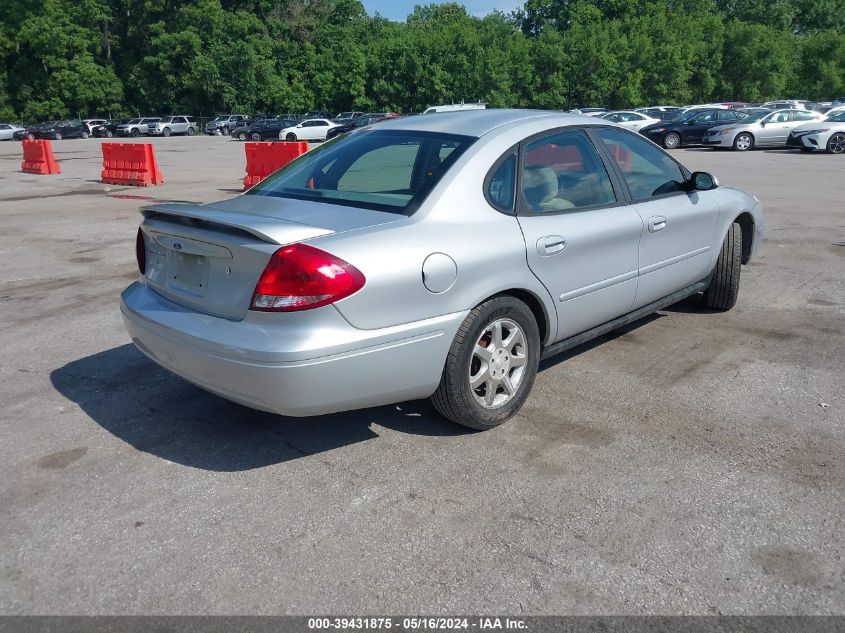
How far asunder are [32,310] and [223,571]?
4.76m

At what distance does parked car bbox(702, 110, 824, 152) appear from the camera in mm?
28703

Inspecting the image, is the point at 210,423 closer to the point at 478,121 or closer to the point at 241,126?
the point at 478,121

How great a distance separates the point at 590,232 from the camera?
14.7 ft

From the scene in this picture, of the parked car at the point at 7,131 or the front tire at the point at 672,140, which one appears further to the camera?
the parked car at the point at 7,131

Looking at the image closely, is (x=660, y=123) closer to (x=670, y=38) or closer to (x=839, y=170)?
(x=839, y=170)

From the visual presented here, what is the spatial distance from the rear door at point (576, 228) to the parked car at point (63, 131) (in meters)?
59.2

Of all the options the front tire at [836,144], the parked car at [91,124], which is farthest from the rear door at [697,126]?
the parked car at [91,124]

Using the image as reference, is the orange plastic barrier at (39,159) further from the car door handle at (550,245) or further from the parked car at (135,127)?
the parked car at (135,127)

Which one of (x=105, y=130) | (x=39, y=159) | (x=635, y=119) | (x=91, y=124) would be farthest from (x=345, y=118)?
(x=39, y=159)

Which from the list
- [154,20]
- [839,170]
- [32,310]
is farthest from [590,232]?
[154,20]

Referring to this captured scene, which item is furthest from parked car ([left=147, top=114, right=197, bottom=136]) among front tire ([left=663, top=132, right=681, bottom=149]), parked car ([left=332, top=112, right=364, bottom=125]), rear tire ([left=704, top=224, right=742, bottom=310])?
rear tire ([left=704, top=224, right=742, bottom=310])

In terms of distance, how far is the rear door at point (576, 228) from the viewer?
4.20 metres

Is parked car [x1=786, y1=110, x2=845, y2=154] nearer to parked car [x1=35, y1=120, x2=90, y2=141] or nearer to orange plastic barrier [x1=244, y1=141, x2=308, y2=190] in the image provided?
orange plastic barrier [x1=244, y1=141, x2=308, y2=190]

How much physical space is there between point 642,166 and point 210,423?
330 centimetres
